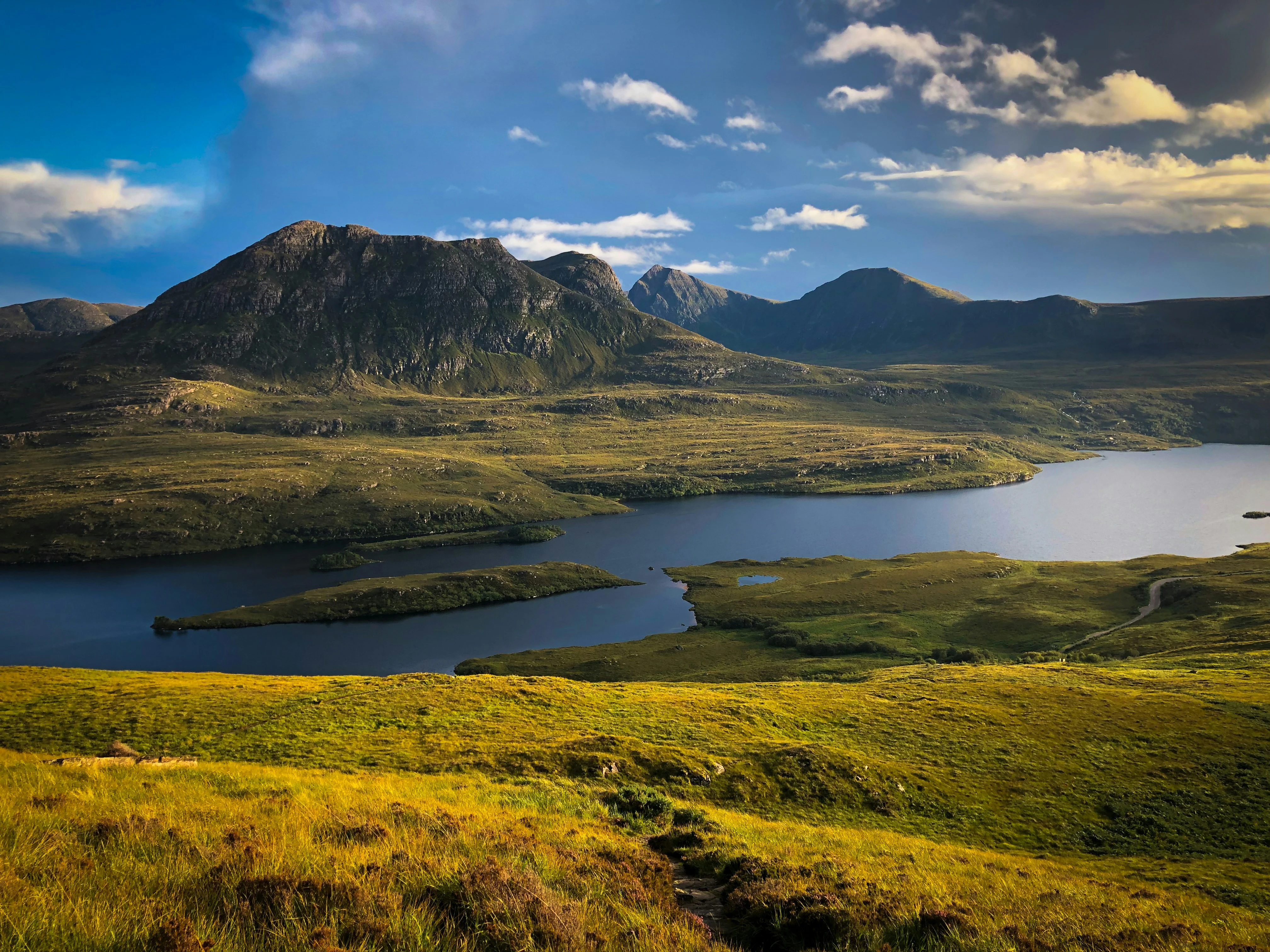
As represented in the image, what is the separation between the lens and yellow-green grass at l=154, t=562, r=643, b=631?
11400 centimetres

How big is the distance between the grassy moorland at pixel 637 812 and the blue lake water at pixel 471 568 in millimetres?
47825

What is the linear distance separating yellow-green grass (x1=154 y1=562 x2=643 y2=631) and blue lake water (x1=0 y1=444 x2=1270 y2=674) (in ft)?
8.50

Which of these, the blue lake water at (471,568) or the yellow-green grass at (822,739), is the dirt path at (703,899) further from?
the blue lake water at (471,568)

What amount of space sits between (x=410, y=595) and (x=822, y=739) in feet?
322

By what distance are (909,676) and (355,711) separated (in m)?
47.3

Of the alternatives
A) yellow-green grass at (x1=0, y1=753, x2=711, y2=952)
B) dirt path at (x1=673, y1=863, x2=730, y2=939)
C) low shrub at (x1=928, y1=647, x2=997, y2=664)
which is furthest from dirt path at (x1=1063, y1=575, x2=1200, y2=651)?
yellow-green grass at (x1=0, y1=753, x2=711, y2=952)

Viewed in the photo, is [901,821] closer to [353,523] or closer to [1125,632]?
[1125,632]

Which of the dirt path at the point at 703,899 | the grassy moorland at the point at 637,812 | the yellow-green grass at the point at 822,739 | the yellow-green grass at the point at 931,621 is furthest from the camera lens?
the yellow-green grass at the point at 931,621

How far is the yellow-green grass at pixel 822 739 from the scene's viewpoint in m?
28.3

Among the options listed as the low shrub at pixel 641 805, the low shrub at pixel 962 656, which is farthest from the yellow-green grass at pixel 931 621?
the low shrub at pixel 641 805

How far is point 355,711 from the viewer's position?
1624 inches

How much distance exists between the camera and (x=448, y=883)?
9.20 m

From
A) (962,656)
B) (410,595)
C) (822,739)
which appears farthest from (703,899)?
(410,595)

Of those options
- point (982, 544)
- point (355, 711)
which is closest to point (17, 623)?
point (355, 711)
